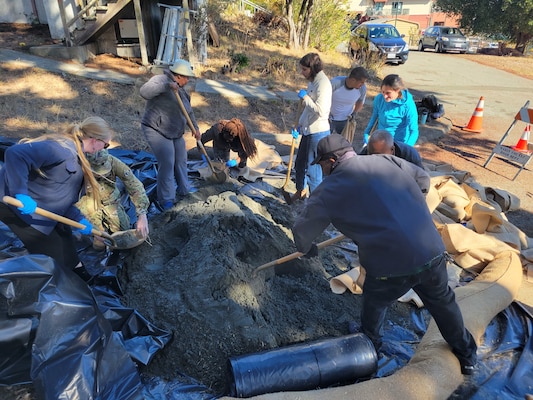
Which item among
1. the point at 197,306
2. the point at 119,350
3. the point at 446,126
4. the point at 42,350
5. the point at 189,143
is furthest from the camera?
the point at 446,126

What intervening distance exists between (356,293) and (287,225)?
1142mm

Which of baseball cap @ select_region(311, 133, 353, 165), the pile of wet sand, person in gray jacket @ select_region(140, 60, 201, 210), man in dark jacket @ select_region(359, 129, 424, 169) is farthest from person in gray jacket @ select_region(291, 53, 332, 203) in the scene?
Answer: baseball cap @ select_region(311, 133, 353, 165)

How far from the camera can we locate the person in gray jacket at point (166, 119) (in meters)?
3.81

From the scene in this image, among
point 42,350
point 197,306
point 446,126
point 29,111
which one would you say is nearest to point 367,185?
point 197,306

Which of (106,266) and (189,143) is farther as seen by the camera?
(189,143)

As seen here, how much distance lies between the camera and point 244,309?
9.01 ft

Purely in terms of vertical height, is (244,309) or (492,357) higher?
(244,309)

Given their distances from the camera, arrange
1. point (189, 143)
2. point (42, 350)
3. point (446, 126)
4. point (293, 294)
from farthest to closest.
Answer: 1. point (446, 126)
2. point (189, 143)
3. point (293, 294)
4. point (42, 350)

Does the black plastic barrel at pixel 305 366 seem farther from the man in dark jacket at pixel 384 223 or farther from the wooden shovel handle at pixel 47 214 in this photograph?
the wooden shovel handle at pixel 47 214

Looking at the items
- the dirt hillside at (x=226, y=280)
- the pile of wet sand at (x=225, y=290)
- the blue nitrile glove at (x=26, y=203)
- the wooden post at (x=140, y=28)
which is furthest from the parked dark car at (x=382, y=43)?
the blue nitrile glove at (x=26, y=203)

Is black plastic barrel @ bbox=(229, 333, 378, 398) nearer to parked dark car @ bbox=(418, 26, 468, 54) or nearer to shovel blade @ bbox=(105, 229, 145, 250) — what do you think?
shovel blade @ bbox=(105, 229, 145, 250)

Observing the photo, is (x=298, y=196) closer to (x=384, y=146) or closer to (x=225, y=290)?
(x=384, y=146)

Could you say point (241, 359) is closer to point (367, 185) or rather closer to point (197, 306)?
point (197, 306)

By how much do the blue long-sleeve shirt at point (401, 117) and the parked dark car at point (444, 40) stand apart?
848 inches
